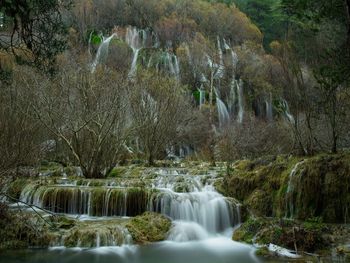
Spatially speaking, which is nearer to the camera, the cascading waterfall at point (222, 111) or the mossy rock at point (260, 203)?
the mossy rock at point (260, 203)

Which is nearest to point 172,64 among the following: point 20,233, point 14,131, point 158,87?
point 158,87

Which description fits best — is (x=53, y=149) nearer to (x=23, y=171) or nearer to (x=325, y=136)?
(x=23, y=171)

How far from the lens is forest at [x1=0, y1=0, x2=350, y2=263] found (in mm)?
11000

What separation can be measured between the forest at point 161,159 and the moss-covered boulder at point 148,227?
0.05 m

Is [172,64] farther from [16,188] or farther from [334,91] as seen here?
[334,91]

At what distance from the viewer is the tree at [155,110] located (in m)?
25.1

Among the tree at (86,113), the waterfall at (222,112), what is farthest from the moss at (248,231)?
the waterfall at (222,112)

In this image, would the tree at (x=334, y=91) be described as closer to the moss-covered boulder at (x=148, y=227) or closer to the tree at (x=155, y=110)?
the moss-covered boulder at (x=148, y=227)

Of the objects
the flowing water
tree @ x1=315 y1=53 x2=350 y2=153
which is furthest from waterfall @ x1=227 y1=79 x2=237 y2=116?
the flowing water

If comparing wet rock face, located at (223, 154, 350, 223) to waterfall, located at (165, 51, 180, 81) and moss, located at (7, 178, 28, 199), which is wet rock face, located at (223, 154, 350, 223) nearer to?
moss, located at (7, 178, 28, 199)

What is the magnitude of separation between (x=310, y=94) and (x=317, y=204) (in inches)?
200

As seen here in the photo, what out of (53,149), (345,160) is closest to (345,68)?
(345,160)

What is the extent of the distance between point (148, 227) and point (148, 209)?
1965 mm

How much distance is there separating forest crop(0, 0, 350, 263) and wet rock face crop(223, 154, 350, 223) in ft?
0.13
